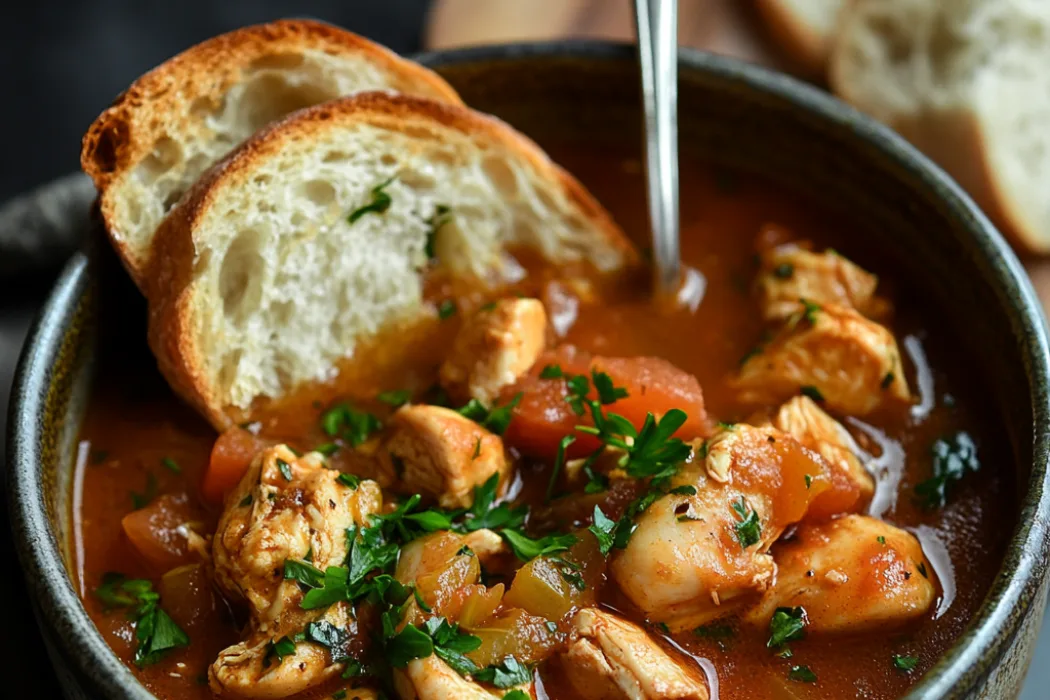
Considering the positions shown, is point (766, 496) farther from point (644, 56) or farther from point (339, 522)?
point (644, 56)

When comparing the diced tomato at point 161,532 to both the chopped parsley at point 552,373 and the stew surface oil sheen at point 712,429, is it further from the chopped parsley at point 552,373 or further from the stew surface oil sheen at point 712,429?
the chopped parsley at point 552,373

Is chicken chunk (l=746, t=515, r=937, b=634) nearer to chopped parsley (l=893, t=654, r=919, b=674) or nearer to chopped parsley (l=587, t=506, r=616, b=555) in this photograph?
chopped parsley (l=893, t=654, r=919, b=674)

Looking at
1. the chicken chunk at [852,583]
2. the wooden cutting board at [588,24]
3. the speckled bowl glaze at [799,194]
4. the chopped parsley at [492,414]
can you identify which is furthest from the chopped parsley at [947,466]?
the wooden cutting board at [588,24]

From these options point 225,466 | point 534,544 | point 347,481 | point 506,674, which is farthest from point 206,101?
point 506,674

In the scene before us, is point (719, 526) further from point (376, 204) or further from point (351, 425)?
point (376, 204)

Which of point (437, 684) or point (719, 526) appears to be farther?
point (719, 526)

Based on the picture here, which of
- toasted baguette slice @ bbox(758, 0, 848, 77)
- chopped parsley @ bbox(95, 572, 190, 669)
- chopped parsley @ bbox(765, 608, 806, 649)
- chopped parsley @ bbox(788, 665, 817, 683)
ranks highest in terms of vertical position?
toasted baguette slice @ bbox(758, 0, 848, 77)

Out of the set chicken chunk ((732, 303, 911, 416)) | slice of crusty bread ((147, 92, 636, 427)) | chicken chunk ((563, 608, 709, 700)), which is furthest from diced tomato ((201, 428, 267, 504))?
chicken chunk ((732, 303, 911, 416))
